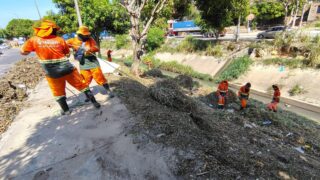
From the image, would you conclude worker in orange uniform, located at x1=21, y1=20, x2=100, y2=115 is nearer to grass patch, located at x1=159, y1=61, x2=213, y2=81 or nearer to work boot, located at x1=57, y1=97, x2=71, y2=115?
work boot, located at x1=57, y1=97, x2=71, y2=115

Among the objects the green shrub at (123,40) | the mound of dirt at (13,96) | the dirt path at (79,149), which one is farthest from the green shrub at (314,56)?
the green shrub at (123,40)

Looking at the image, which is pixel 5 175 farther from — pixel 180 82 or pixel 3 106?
pixel 180 82

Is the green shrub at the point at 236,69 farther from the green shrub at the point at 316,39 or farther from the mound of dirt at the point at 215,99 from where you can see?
the mound of dirt at the point at 215,99

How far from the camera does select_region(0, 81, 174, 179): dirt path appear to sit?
8.97 feet

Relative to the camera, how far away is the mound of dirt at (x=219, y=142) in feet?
9.16

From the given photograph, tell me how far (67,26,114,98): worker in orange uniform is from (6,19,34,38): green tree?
65.8m

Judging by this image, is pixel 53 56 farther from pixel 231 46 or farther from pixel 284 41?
pixel 231 46

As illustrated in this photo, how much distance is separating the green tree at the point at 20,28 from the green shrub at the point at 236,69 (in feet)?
204

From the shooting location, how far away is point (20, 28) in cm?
6097

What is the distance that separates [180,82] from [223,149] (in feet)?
23.1

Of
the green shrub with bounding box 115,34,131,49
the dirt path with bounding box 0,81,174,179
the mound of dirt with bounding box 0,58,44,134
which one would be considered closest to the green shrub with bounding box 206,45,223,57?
the mound of dirt with bounding box 0,58,44,134

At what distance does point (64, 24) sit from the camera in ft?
51.3

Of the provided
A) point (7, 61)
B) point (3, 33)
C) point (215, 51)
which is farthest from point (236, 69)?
point (3, 33)

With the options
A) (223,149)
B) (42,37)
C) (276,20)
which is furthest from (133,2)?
(276,20)
